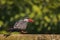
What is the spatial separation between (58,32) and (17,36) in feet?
2.45

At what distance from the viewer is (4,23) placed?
7.56ft

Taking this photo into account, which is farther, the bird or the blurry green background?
the bird

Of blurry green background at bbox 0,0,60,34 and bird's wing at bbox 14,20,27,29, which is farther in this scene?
bird's wing at bbox 14,20,27,29

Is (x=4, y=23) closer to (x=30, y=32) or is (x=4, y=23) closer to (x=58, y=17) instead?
(x=58, y=17)

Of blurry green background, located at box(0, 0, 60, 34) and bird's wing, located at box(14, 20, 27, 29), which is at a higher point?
blurry green background, located at box(0, 0, 60, 34)

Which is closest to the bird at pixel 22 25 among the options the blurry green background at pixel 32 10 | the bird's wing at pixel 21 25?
the bird's wing at pixel 21 25

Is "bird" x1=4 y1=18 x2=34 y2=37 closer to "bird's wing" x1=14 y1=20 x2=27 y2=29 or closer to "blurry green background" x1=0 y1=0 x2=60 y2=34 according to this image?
"bird's wing" x1=14 y1=20 x2=27 y2=29

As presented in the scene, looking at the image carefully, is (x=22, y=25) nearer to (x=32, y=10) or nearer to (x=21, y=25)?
(x=21, y=25)

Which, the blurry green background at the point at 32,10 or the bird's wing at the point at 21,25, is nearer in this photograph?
the blurry green background at the point at 32,10

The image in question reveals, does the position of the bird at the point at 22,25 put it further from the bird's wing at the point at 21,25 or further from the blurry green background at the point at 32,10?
the blurry green background at the point at 32,10

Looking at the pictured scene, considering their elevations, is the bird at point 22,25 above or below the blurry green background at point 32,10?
below

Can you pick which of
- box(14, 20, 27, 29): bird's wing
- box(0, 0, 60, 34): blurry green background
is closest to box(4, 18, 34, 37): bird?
box(14, 20, 27, 29): bird's wing

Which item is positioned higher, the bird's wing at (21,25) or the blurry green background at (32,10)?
the blurry green background at (32,10)

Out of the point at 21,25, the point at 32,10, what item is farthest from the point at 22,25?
the point at 32,10
